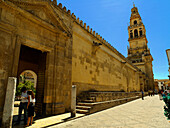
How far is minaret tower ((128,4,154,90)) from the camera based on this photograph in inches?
1549

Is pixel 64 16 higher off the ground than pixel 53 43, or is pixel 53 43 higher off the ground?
Answer: pixel 64 16

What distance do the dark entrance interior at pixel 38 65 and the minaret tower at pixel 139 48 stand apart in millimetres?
Answer: 38821

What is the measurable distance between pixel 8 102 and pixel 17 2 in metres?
4.45

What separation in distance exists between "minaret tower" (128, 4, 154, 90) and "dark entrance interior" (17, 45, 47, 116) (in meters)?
38.8

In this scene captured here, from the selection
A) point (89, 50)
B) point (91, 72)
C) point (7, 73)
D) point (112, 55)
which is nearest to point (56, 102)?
point (7, 73)

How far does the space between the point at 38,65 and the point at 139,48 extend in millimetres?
42691

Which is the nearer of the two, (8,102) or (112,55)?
(8,102)

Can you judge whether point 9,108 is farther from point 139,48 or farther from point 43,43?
point 139,48

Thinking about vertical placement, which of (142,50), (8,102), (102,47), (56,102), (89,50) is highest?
(142,50)

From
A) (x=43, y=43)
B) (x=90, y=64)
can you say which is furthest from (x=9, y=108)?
(x=90, y=64)

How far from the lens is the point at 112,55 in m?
16.2

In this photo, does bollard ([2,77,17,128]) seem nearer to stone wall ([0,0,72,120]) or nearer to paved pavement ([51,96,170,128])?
stone wall ([0,0,72,120])

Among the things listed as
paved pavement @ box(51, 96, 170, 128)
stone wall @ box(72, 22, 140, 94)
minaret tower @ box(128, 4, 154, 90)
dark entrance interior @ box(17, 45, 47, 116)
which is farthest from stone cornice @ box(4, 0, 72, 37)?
minaret tower @ box(128, 4, 154, 90)

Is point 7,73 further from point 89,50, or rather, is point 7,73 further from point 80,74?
point 89,50
